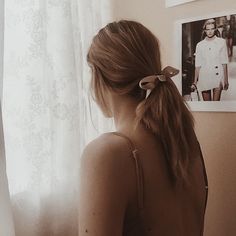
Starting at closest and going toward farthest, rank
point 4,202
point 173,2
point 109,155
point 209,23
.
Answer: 1. point 109,155
2. point 4,202
3. point 209,23
4. point 173,2

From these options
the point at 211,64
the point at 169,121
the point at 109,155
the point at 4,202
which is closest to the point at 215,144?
the point at 211,64

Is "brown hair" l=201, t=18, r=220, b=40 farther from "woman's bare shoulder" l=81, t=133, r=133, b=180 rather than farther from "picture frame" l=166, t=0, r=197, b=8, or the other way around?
"woman's bare shoulder" l=81, t=133, r=133, b=180

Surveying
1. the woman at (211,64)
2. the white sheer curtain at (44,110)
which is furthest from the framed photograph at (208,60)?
the white sheer curtain at (44,110)

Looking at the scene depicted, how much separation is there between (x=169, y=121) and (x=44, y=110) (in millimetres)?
486

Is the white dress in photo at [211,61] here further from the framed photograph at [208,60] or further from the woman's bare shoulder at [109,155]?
the woman's bare shoulder at [109,155]

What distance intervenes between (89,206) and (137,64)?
0.37 meters

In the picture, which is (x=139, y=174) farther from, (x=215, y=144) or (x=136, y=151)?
(x=215, y=144)

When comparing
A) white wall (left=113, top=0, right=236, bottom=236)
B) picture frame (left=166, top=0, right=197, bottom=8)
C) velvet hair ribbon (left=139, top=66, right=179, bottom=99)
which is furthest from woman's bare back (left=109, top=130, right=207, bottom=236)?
picture frame (left=166, top=0, right=197, bottom=8)

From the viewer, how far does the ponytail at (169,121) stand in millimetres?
911

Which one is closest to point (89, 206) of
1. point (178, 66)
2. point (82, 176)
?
point (82, 176)

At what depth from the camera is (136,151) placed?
0.88m

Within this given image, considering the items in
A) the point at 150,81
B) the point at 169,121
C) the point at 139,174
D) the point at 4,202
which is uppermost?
the point at 150,81

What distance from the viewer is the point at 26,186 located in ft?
3.95

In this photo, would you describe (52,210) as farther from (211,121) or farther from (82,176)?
(211,121)
